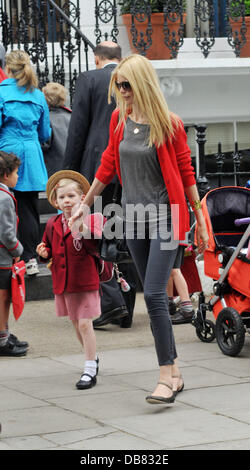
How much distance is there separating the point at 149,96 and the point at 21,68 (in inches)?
137

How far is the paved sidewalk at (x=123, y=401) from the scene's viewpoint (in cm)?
441

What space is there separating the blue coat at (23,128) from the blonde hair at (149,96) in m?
3.41

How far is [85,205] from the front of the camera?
5.43m

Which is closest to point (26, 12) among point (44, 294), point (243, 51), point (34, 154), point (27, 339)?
point (243, 51)

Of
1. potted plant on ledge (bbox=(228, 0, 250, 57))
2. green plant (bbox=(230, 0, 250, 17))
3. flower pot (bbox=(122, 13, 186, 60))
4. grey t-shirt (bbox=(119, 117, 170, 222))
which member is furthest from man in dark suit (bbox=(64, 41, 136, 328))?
green plant (bbox=(230, 0, 250, 17))

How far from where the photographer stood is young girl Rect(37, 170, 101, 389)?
576cm

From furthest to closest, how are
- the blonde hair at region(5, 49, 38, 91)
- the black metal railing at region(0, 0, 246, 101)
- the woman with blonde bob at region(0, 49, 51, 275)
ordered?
the black metal railing at region(0, 0, 246, 101)
the woman with blonde bob at region(0, 49, 51, 275)
the blonde hair at region(5, 49, 38, 91)

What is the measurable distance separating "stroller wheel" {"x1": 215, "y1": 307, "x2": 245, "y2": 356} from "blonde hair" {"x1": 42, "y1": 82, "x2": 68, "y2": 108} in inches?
145

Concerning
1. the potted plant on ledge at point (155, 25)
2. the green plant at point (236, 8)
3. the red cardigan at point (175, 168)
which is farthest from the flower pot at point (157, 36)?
the red cardigan at point (175, 168)

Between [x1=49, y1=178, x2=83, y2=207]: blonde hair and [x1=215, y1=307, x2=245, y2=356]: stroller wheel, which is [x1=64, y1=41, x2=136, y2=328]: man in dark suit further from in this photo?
[x1=49, y1=178, x2=83, y2=207]: blonde hair

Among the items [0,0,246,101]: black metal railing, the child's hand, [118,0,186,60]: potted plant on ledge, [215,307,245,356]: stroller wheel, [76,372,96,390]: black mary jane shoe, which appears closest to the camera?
[76,372,96,390]: black mary jane shoe

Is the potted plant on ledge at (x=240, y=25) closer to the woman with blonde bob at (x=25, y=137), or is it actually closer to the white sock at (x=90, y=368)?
the woman with blonde bob at (x=25, y=137)
